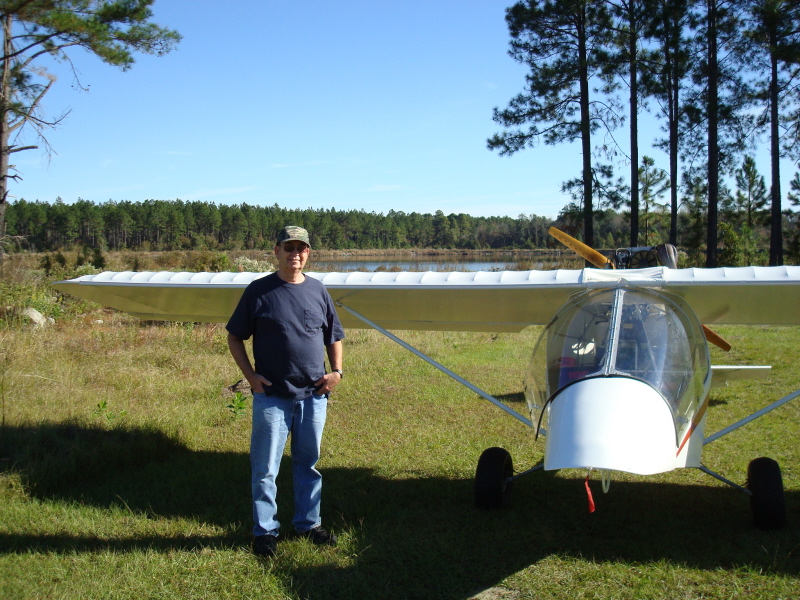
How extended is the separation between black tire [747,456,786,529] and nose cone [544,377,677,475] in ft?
3.95

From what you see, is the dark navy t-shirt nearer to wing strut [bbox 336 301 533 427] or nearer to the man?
the man

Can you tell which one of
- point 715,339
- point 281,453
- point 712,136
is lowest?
point 281,453

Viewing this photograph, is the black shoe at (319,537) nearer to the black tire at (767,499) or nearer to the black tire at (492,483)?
the black tire at (492,483)

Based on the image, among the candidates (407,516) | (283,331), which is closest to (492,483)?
(407,516)

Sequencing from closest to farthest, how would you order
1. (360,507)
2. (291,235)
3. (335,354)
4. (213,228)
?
1. (291,235)
2. (335,354)
3. (360,507)
4. (213,228)

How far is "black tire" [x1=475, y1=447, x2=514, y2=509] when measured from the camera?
4.10 meters

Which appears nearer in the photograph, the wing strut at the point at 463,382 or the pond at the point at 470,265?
the wing strut at the point at 463,382

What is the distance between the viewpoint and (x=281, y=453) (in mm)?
3402

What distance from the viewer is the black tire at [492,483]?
4102mm

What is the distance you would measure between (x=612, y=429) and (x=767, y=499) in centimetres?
167

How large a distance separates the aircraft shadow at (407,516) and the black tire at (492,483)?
74 millimetres

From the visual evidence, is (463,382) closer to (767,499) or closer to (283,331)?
(283,331)

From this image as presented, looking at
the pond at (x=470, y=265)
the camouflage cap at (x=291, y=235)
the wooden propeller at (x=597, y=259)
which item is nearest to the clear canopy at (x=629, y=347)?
the camouflage cap at (x=291, y=235)

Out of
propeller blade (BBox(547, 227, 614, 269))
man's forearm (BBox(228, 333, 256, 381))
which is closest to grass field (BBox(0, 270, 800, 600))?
man's forearm (BBox(228, 333, 256, 381))
